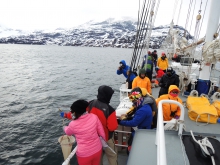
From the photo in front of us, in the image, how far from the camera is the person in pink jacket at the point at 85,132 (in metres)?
3.07

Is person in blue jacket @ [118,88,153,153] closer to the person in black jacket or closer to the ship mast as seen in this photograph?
the person in black jacket

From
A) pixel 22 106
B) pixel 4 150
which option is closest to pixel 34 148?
pixel 4 150

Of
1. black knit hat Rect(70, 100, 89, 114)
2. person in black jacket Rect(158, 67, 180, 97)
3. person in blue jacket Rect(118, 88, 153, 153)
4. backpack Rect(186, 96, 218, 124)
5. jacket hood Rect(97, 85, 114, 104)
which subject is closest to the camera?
black knit hat Rect(70, 100, 89, 114)

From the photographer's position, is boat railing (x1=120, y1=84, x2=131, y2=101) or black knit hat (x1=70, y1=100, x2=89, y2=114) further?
boat railing (x1=120, y1=84, x2=131, y2=101)

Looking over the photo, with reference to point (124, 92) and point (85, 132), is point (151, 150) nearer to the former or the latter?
point (85, 132)

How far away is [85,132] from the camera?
3.13 meters

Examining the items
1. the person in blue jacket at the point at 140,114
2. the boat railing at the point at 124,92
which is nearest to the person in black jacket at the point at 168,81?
the boat railing at the point at 124,92

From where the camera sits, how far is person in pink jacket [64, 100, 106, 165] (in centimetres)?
307

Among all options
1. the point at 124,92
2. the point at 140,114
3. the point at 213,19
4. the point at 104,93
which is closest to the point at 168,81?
the point at 124,92

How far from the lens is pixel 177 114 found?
434 cm

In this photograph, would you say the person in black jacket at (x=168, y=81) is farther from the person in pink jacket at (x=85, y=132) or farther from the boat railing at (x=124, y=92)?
the person in pink jacket at (x=85, y=132)

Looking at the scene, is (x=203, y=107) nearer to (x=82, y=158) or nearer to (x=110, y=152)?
(x=110, y=152)

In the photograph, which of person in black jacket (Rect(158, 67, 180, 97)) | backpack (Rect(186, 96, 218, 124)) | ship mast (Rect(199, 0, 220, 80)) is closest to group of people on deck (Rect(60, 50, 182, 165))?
backpack (Rect(186, 96, 218, 124))

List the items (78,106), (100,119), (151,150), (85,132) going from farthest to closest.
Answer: (100,119)
(85,132)
(78,106)
(151,150)
